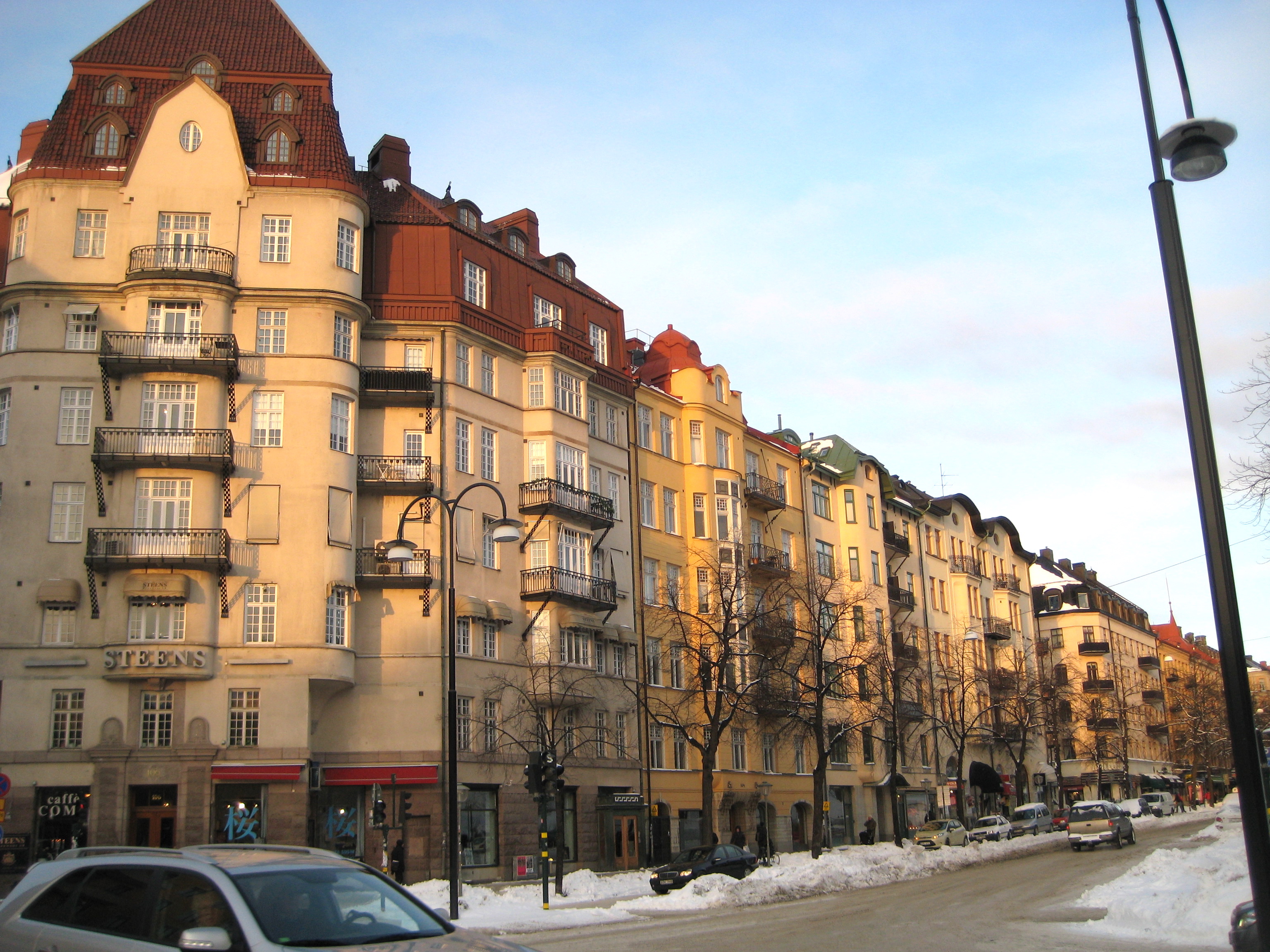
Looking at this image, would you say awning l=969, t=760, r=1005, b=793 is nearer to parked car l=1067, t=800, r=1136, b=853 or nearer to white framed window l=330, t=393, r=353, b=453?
parked car l=1067, t=800, r=1136, b=853

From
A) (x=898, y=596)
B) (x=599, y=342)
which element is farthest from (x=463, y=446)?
(x=898, y=596)

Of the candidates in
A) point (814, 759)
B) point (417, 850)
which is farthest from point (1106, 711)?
point (417, 850)

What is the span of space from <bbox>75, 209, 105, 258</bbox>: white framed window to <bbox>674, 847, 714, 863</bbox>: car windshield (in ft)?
87.8

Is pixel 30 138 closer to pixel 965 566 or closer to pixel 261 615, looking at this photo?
pixel 261 615

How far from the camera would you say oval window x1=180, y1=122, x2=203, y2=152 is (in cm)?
4044

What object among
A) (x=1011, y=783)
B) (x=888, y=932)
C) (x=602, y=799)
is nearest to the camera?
(x=888, y=932)

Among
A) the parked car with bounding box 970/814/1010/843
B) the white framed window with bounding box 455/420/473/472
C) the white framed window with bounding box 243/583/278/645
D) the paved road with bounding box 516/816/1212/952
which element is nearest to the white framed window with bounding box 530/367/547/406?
the white framed window with bounding box 455/420/473/472

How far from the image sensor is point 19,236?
130 feet

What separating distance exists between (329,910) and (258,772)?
99.5 feet

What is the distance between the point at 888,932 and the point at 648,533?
31634 millimetres

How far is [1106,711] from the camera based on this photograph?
97750 millimetres

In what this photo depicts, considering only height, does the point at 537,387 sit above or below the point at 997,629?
above

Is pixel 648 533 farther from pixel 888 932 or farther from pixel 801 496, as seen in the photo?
pixel 888 932

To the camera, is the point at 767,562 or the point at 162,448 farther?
the point at 767,562
